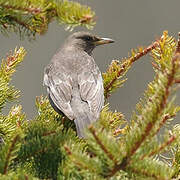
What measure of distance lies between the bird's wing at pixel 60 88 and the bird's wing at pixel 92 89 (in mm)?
97

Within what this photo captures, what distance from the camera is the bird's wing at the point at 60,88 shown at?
8.96 ft

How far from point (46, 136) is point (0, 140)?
259 millimetres

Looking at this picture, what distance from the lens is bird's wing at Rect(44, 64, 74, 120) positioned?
273 centimetres

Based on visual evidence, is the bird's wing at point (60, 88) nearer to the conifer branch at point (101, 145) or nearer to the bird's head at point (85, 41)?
the bird's head at point (85, 41)

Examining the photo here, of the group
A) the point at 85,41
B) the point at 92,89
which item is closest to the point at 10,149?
the point at 92,89

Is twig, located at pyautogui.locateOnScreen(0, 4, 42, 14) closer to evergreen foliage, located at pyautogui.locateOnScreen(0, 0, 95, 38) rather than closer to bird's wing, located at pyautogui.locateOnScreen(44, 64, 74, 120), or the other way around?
evergreen foliage, located at pyautogui.locateOnScreen(0, 0, 95, 38)

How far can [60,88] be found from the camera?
3090 millimetres

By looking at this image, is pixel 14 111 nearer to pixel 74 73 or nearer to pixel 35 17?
pixel 35 17

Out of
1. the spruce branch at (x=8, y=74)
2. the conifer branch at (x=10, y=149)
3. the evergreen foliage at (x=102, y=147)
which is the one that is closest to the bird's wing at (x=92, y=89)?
the spruce branch at (x=8, y=74)

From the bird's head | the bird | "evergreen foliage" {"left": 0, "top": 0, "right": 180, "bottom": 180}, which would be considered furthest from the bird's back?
"evergreen foliage" {"left": 0, "top": 0, "right": 180, "bottom": 180}

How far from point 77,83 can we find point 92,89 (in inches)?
8.8

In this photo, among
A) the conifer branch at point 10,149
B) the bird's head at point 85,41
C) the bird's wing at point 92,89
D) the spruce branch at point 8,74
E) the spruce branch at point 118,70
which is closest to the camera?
the conifer branch at point 10,149

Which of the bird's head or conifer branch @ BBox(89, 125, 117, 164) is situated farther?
the bird's head

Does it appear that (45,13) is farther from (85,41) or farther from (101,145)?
(85,41)
